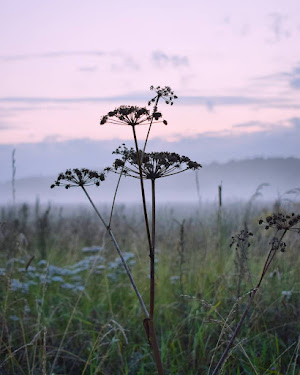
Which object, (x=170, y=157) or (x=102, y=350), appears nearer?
(x=170, y=157)

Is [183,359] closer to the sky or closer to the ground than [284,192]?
closer to the ground

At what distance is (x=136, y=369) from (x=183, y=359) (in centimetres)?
37

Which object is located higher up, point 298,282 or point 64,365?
point 298,282

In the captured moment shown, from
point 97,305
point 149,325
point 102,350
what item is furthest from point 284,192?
point 149,325

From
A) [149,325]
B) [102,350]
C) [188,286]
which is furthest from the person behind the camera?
[188,286]

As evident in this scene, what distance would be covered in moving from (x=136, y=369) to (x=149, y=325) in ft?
6.77

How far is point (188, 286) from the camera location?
521cm

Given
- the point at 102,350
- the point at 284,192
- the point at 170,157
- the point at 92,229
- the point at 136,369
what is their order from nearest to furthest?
1. the point at 170,157
2. the point at 136,369
3. the point at 102,350
4. the point at 284,192
5. the point at 92,229

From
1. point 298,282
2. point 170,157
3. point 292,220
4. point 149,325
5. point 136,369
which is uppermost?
point 170,157

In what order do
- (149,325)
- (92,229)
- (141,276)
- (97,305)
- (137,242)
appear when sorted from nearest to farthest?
(149,325)
(97,305)
(141,276)
(137,242)
(92,229)

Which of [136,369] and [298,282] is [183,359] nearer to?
[136,369]

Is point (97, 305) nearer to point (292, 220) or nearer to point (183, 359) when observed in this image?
point (183, 359)

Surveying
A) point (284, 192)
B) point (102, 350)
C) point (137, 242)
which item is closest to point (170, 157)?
point (102, 350)

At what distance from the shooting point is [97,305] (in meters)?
4.86
